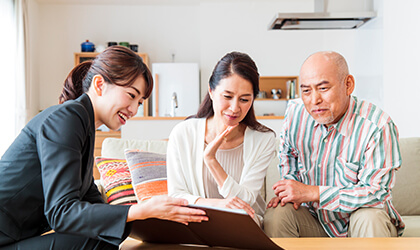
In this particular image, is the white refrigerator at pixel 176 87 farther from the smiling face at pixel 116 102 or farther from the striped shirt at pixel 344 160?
the smiling face at pixel 116 102

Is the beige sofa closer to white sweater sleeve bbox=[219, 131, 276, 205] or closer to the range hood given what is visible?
white sweater sleeve bbox=[219, 131, 276, 205]

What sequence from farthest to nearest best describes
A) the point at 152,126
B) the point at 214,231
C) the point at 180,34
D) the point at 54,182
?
the point at 180,34 → the point at 152,126 → the point at 214,231 → the point at 54,182

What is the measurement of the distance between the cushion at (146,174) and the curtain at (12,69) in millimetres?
3843

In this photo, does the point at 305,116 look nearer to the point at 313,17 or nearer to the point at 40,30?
the point at 313,17

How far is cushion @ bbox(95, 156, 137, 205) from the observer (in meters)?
2.32

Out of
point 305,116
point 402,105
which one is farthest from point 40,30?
point 305,116

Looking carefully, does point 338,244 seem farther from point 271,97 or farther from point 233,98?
point 271,97

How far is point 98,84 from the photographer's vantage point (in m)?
1.33

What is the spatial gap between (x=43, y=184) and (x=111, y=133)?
5.68 meters

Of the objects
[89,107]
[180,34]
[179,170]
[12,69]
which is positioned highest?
[180,34]

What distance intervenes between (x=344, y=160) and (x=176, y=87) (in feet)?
17.6

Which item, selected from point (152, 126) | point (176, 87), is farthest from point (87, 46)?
point (152, 126)

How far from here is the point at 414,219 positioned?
7.92 ft

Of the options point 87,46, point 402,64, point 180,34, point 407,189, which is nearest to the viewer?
point 407,189
